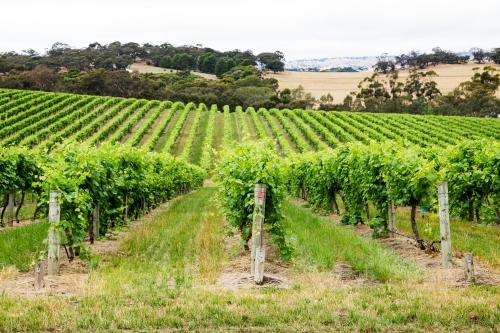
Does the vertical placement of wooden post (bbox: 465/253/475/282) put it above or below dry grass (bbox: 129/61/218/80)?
below

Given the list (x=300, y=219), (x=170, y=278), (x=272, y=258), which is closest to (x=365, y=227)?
(x=300, y=219)

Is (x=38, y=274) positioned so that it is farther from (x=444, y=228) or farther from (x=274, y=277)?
(x=444, y=228)

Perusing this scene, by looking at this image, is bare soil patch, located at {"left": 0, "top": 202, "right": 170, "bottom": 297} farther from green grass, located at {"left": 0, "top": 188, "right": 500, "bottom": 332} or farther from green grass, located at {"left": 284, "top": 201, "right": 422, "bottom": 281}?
green grass, located at {"left": 284, "top": 201, "right": 422, "bottom": 281}

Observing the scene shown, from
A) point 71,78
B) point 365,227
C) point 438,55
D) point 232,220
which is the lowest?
point 365,227

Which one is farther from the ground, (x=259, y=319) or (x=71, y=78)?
(x=71, y=78)

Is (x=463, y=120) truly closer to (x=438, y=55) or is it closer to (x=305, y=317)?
(x=305, y=317)

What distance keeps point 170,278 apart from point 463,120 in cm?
6708

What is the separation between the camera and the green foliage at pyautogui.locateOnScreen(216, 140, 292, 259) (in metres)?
9.80

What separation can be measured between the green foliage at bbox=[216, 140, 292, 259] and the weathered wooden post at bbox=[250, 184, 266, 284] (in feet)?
1.57

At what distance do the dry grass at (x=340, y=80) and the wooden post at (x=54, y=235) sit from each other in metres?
106

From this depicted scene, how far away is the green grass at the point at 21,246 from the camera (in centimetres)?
930

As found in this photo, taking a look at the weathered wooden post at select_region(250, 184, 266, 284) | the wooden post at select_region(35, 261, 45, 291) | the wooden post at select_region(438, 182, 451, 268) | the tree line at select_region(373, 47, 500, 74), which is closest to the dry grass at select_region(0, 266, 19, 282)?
the wooden post at select_region(35, 261, 45, 291)

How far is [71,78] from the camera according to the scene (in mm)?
95500

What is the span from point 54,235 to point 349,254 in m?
5.48
